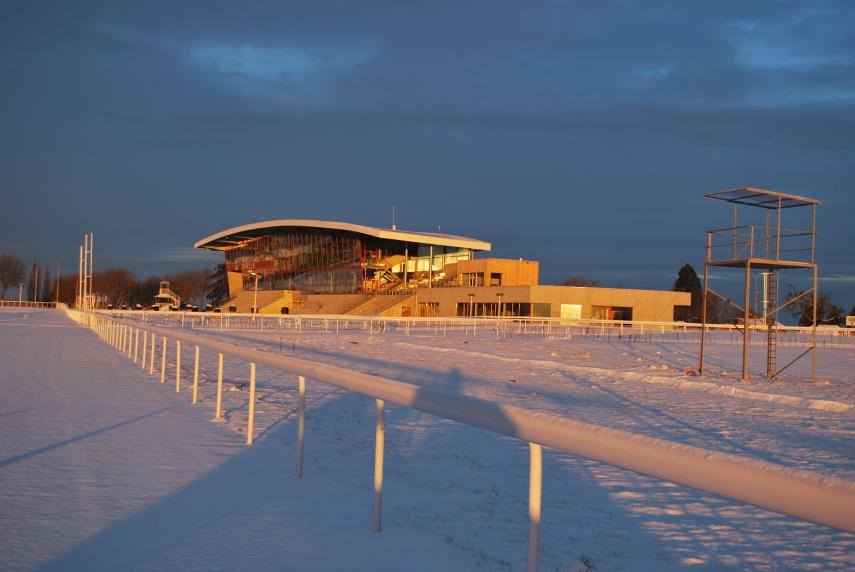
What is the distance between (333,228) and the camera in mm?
82375

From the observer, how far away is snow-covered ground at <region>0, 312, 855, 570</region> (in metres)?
4.26

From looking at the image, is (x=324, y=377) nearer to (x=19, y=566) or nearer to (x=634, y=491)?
(x=19, y=566)

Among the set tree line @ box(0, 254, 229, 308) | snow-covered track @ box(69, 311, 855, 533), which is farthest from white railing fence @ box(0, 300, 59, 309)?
snow-covered track @ box(69, 311, 855, 533)

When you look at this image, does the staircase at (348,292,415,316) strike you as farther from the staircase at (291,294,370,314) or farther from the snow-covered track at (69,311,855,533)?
the snow-covered track at (69,311,855,533)

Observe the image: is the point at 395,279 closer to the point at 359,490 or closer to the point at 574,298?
the point at 574,298

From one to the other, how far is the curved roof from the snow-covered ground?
6442 cm

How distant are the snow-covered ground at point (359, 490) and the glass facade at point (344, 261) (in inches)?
2629

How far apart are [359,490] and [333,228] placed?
7766 centimetres

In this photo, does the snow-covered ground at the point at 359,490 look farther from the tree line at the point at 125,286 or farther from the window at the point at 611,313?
the tree line at the point at 125,286

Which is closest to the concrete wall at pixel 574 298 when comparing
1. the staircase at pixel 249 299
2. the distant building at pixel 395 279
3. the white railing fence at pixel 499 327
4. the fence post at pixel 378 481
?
the distant building at pixel 395 279

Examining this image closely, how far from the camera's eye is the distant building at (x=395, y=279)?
65812mm

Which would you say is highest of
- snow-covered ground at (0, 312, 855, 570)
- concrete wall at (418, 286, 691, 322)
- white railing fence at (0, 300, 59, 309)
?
concrete wall at (418, 286, 691, 322)

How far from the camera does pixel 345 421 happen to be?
1016cm

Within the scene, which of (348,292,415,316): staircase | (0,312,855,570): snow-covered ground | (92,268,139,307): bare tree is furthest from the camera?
(92,268,139,307): bare tree
